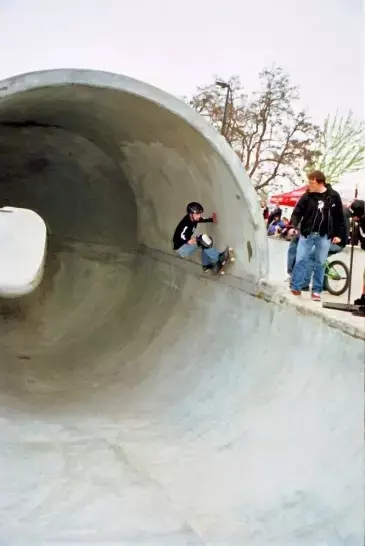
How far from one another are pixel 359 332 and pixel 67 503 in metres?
2.11

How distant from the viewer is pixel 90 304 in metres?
10.9

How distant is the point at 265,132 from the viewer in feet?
84.0

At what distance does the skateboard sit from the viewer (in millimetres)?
7309

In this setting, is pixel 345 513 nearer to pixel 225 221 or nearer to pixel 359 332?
pixel 359 332

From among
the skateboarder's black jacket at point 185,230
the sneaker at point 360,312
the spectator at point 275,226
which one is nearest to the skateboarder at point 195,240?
the skateboarder's black jacket at point 185,230

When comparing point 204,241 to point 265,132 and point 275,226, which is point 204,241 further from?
point 265,132

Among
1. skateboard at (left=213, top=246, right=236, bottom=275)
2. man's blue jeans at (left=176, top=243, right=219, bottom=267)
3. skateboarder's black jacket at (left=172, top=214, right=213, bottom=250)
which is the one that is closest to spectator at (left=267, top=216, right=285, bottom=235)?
skateboarder's black jacket at (left=172, top=214, right=213, bottom=250)

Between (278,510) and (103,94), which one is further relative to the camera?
(103,94)

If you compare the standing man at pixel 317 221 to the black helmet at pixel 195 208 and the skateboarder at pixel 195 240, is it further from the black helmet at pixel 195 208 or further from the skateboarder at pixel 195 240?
the black helmet at pixel 195 208

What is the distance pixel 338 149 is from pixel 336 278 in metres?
17.3

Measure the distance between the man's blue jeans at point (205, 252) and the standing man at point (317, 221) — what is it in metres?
0.96

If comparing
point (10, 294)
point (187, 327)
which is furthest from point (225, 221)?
point (10, 294)

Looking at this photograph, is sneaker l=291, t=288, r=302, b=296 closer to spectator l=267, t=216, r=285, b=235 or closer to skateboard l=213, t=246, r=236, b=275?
skateboard l=213, t=246, r=236, b=275

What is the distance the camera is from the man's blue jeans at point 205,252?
7609mm
